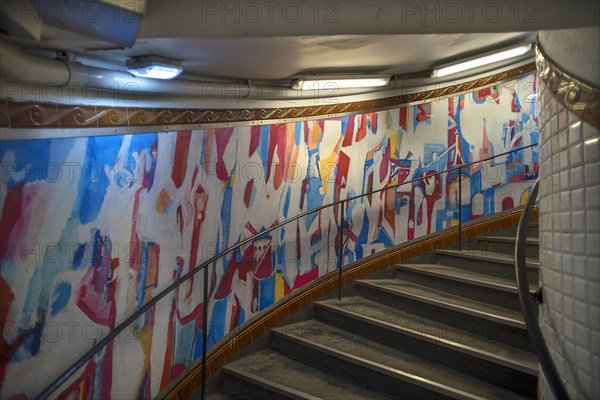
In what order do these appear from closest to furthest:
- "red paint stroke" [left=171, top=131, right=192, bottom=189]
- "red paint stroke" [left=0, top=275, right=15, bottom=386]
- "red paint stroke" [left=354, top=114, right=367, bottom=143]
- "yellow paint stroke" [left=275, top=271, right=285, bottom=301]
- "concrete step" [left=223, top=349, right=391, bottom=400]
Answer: "red paint stroke" [left=0, top=275, right=15, bottom=386]
"concrete step" [left=223, top=349, right=391, bottom=400]
"red paint stroke" [left=171, top=131, right=192, bottom=189]
"yellow paint stroke" [left=275, top=271, right=285, bottom=301]
"red paint stroke" [left=354, top=114, right=367, bottom=143]

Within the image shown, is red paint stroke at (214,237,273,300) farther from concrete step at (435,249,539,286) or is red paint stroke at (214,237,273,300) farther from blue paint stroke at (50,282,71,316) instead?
concrete step at (435,249,539,286)

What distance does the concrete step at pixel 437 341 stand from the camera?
10.00 ft

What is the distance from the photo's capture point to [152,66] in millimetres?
2875

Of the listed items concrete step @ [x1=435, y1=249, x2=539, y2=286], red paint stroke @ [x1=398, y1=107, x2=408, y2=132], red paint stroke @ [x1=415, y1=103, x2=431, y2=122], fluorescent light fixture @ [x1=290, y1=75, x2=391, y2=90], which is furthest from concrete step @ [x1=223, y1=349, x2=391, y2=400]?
red paint stroke @ [x1=415, y1=103, x2=431, y2=122]

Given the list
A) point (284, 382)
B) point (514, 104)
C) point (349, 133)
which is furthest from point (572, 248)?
point (514, 104)

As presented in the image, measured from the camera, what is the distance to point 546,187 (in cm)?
252

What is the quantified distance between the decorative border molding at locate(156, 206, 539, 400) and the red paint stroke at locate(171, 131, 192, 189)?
4.08ft

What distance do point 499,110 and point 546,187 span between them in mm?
2848

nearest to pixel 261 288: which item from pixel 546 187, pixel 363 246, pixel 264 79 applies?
pixel 363 246

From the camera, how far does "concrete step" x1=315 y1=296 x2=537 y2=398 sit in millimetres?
3047

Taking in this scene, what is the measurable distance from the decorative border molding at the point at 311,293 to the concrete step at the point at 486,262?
25 centimetres

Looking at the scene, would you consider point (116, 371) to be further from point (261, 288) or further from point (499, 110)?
point (499, 110)

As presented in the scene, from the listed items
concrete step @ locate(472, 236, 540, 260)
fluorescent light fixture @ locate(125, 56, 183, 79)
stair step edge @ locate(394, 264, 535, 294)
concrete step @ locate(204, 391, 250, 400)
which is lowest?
concrete step @ locate(204, 391, 250, 400)

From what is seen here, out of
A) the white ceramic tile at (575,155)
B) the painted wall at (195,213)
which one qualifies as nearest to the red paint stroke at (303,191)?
the painted wall at (195,213)
